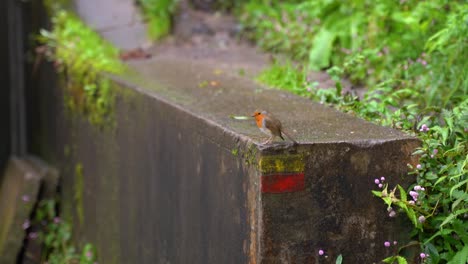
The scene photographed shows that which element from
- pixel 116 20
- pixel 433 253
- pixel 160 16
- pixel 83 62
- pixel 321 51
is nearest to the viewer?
pixel 433 253

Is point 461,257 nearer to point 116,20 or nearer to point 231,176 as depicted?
point 231,176

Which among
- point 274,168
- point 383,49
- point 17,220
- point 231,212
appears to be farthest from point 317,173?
point 17,220

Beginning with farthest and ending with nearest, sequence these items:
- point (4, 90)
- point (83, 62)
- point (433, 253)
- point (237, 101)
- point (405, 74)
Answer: point (4, 90) < point (83, 62) < point (405, 74) < point (237, 101) < point (433, 253)

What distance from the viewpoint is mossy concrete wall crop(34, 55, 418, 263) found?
2.56m

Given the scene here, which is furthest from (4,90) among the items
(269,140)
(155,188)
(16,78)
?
(269,140)

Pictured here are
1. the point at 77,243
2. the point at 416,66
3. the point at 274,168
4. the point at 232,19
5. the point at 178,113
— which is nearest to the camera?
the point at 274,168

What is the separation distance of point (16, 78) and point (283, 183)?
17.9 ft

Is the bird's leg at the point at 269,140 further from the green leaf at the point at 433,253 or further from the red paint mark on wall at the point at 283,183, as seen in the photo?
the green leaf at the point at 433,253

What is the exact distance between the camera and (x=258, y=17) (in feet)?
19.6

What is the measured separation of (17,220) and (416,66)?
3321mm

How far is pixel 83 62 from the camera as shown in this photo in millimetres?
5359

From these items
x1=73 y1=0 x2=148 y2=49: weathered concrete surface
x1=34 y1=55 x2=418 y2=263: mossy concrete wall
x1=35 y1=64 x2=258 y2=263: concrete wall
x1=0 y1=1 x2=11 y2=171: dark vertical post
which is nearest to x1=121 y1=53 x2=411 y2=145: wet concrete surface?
x1=34 y1=55 x2=418 y2=263: mossy concrete wall

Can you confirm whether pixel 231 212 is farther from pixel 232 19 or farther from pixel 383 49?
pixel 232 19

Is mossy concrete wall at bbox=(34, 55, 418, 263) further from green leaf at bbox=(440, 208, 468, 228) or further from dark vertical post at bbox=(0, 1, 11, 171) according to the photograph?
dark vertical post at bbox=(0, 1, 11, 171)
